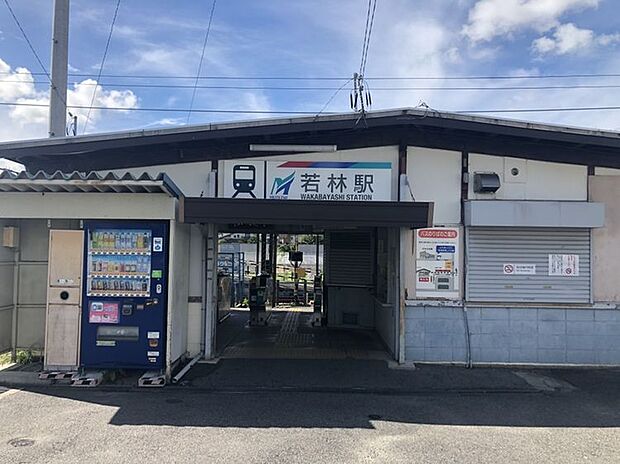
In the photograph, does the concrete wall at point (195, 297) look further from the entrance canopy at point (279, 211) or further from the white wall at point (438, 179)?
the white wall at point (438, 179)

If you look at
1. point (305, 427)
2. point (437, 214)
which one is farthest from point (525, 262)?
A: point (305, 427)

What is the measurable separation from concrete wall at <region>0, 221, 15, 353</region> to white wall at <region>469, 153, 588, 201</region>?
7.73 m

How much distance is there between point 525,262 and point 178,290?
18.4ft

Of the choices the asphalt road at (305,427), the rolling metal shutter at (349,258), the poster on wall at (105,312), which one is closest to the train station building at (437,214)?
the poster on wall at (105,312)

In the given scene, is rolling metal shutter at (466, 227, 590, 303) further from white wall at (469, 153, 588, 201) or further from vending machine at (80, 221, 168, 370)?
vending machine at (80, 221, 168, 370)

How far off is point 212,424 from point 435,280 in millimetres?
4453

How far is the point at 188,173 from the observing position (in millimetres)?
8391

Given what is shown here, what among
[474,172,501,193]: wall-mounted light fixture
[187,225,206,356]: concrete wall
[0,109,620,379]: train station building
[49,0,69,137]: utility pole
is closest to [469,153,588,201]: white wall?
[0,109,620,379]: train station building

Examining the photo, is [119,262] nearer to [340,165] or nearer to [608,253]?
[340,165]

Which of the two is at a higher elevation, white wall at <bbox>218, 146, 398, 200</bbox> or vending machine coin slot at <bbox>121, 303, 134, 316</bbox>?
white wall at <bbox>218, 146, 398, 200</bbox>

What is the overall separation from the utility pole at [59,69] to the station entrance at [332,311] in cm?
452

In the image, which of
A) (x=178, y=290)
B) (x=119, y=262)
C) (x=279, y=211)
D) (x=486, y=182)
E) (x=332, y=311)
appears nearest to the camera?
(x=279, y=211)

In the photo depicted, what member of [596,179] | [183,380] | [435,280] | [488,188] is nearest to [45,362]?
[183,380]

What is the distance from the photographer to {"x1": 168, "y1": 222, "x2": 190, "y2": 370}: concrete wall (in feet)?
23.0
